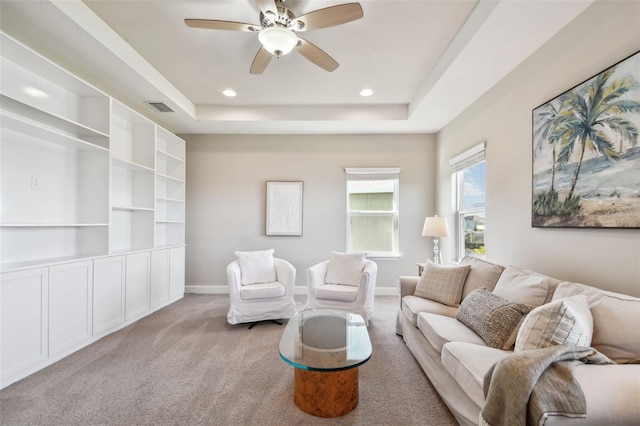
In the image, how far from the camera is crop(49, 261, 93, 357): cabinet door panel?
2310 millimetres

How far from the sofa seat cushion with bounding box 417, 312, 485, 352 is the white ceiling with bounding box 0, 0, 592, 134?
2.20m

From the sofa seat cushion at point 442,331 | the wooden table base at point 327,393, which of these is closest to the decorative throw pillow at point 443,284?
the sofa seat cushion at point 442,331

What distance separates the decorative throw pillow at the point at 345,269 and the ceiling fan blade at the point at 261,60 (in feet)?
7.71

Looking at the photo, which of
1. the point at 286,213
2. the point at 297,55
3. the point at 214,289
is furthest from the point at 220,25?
the point at 214,289

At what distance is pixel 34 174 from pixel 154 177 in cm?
123

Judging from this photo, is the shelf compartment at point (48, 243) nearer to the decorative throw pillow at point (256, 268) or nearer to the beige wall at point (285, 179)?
the decorative throw pillow at point (256, 268)

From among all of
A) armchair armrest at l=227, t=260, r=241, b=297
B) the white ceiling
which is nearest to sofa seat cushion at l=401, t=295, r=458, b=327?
armchair armrest at l=227, t=260, r=241, b=297

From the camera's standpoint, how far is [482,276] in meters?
2.43

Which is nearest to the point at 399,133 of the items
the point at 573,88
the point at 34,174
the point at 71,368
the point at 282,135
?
the point at 282,135

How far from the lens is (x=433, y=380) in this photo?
194cm

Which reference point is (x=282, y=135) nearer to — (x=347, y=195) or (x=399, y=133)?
(x=347, y=195)

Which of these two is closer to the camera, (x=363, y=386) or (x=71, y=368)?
(x=363, y=386)

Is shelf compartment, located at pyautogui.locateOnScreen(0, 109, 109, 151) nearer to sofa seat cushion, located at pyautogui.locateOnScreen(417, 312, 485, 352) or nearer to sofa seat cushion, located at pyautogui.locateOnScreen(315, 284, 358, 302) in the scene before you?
sofa seat cushion, located at pyautogui.locateOnScreen(315, 284, 358, 302)

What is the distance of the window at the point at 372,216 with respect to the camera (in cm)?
465
